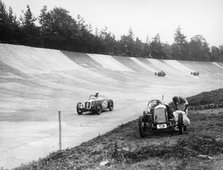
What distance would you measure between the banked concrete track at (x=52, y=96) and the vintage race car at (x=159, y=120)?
2.68 metres

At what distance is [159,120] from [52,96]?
2028 cm

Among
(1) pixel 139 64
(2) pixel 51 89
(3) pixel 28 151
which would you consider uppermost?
(1) pixel 139 64

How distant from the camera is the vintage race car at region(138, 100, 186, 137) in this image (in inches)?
439

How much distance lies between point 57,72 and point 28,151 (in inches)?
1412

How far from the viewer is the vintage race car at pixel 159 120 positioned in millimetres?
11151

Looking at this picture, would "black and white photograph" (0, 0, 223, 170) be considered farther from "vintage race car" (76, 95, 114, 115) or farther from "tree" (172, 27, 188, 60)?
"tree" (172, 27, 188, 60)

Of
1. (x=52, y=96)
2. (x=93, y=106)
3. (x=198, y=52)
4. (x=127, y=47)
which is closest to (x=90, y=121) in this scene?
(x=93, y=106)

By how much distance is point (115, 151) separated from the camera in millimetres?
8539

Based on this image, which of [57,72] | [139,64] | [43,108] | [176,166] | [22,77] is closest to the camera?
[176,166]

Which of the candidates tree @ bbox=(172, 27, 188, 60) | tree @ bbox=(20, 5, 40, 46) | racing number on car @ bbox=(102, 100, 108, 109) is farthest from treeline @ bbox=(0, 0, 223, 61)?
racing number on car @ bbox=(102, 100, 108, 109)

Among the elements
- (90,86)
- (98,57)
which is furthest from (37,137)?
(98,57)

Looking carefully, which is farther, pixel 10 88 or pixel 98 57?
pixel 98 57

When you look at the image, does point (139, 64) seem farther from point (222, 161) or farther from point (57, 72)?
point (222, 161)

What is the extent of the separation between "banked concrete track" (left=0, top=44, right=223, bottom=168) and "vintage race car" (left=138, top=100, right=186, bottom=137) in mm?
2684
